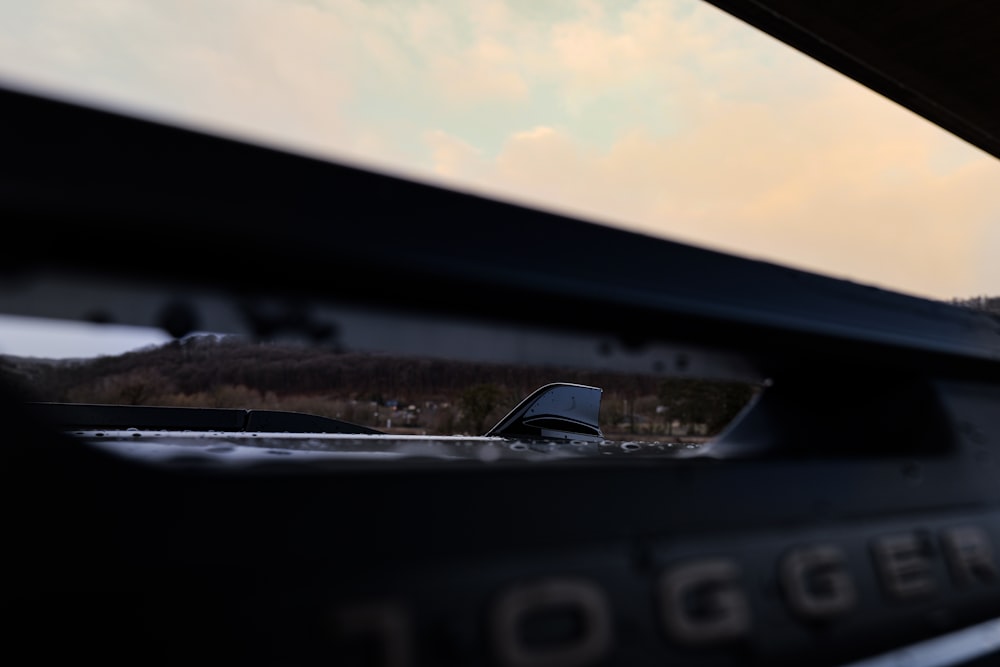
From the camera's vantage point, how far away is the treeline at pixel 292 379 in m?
0.94

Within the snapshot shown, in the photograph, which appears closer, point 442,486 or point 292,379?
point 442,486

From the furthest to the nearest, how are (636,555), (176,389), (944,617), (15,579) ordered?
1. (176,389)
2. (944,617)
3. (636,555)
4. (15,579)

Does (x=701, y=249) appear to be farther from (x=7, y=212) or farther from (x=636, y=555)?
(x=7, y=212)

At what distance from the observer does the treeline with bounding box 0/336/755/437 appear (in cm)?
94

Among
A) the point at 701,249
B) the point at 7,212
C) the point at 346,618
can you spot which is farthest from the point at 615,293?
the point at 7,212

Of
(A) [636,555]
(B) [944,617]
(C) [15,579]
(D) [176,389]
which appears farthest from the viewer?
(D) [176,389]

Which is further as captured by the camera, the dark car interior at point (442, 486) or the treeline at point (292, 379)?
the treeline at point (292, 379)

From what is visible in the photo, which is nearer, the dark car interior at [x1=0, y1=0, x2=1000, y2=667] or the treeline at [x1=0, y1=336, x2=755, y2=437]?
the dark car interior at [x1=0, y1=0, x2=1000, y2=667]

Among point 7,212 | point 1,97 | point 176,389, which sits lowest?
point 176,389

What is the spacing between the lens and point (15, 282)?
0.57 meters

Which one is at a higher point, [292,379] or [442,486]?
[292,379]

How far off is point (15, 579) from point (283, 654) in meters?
0.21

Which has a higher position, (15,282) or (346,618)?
(15,282)

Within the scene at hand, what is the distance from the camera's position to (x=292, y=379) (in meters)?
1.43
